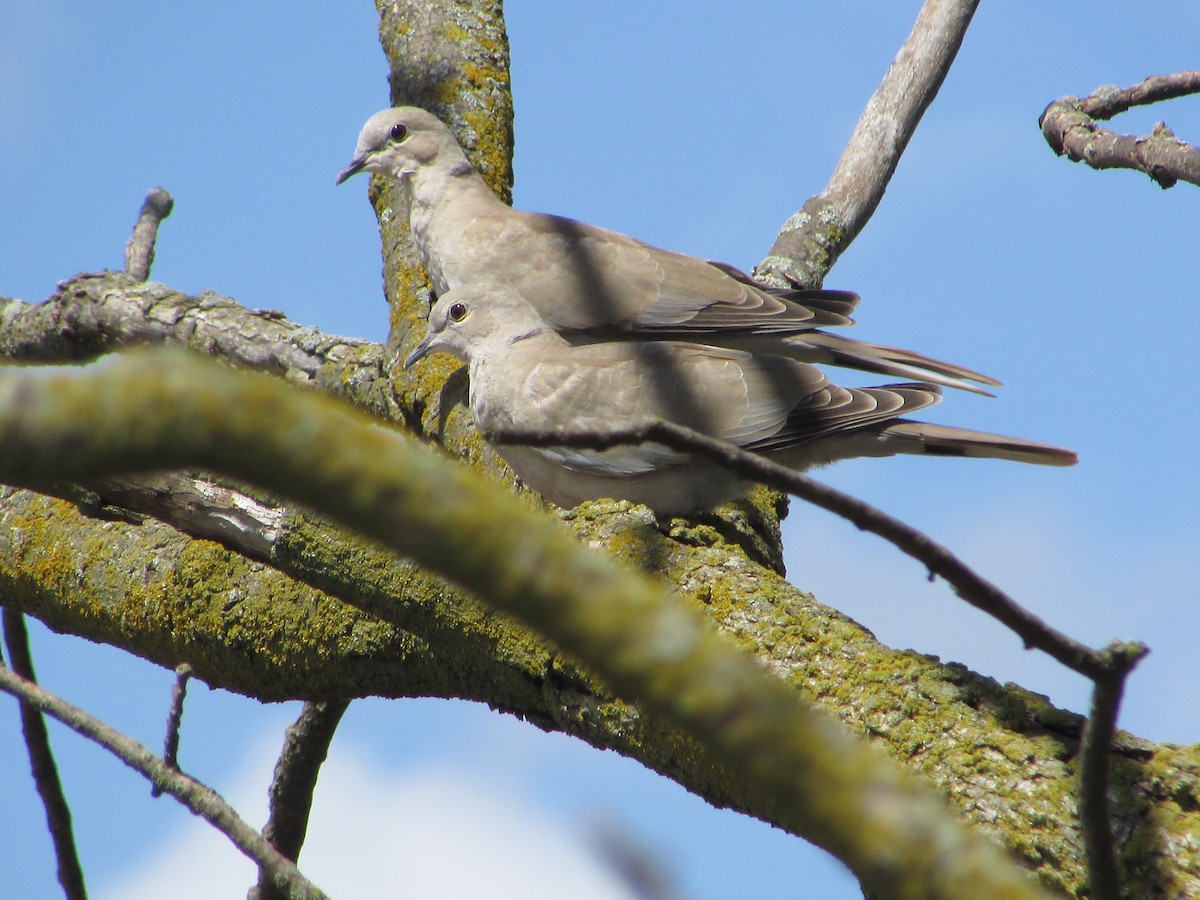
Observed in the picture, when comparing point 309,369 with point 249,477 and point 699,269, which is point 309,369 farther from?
point 249,477

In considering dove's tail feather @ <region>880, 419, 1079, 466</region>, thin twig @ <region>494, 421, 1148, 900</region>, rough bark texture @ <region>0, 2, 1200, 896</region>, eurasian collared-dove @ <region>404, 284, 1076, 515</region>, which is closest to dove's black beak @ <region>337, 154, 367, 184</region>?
rough bark texture @ <region>0, 2, 1200, 896</region>

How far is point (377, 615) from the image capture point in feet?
8.48

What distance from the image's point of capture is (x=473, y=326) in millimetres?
4137

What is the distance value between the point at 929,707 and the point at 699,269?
3011mm

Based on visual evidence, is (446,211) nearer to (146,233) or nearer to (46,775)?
(146,233)

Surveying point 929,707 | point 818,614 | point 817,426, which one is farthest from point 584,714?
point 817,426

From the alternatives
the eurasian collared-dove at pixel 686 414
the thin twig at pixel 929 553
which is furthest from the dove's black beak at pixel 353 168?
the thin twig at pixel 929 553

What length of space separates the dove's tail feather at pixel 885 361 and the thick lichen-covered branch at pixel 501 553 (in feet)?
10.7

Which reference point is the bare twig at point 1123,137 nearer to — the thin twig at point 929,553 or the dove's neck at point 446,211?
the dove's neck at point 446,211

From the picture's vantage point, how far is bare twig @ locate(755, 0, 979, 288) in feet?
14.9

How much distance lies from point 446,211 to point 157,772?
3.37 m

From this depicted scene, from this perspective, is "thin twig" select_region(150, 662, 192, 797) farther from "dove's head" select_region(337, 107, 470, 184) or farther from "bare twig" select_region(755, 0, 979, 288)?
"dove's head" select_region(337, 107, 470, 184)

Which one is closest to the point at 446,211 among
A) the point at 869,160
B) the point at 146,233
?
the point at 146,233

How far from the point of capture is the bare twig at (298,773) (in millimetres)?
3615
